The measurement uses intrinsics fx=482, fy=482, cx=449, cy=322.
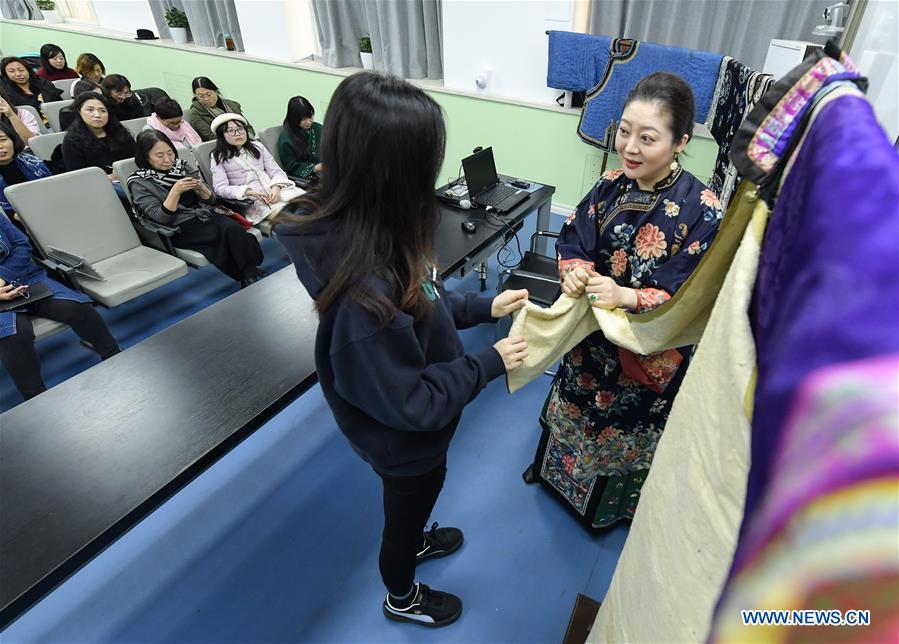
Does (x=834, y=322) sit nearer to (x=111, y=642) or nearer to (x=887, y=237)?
(x=887, y=237)

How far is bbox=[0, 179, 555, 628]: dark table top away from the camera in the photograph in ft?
3.22

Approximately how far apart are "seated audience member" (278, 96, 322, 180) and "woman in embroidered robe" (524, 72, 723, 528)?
2729 mm

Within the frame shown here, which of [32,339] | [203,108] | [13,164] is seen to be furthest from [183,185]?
[203,108]

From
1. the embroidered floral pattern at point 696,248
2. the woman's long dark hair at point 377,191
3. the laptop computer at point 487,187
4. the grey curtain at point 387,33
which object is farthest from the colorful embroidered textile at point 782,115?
the grey curtain at point 387,33

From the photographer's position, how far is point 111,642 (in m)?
1.46

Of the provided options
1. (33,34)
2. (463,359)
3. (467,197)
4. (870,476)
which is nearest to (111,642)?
(463,359)

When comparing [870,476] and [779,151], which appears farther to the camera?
[779,151]

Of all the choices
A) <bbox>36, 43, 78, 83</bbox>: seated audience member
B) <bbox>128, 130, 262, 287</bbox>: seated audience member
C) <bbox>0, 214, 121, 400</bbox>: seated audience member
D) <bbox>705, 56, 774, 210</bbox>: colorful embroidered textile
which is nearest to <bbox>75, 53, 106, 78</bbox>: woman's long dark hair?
<bbox>36, 43, 78, 83</bbox>: seated audience member

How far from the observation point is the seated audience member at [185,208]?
8.91 ft

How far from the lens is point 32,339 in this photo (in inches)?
83.1

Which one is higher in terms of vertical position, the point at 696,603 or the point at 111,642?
the point at 696,603

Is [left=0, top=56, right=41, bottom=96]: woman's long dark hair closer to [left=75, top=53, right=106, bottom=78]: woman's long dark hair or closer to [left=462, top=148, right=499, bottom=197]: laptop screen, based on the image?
[left=75, top=53, right=106, bottom=78]: woman's long dark hair

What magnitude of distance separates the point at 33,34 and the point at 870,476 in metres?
9.81

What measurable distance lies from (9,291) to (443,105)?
300 cm
